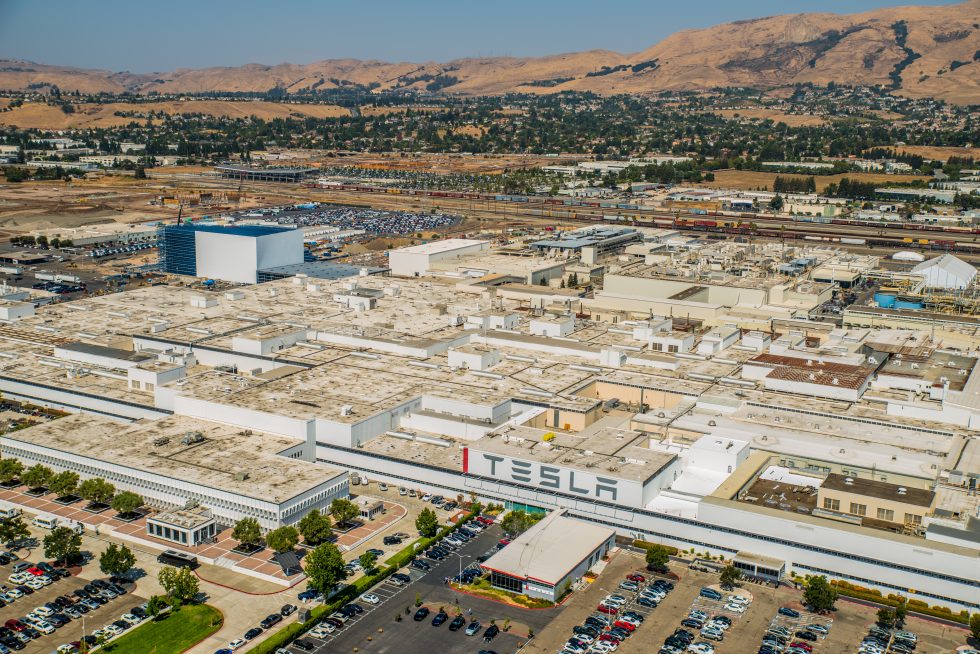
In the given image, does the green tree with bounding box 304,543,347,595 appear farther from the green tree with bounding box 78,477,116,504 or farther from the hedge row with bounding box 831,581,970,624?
the hedge row with bounding box 831,581,970,624

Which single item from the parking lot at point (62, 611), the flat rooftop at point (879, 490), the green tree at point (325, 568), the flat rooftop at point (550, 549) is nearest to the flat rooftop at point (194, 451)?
the green tree at point (325, 568)

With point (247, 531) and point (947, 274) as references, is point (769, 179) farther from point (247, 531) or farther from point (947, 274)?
point (247, 531)

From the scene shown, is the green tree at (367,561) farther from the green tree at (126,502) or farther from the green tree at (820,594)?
the green tree at (820,594)

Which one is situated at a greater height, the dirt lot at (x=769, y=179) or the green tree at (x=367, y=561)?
the dirt lot at (x=769, y=179)

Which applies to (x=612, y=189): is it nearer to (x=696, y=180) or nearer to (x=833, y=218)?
(x=696, y=180)

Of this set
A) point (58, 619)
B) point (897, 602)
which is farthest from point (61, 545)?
point (897, 602)

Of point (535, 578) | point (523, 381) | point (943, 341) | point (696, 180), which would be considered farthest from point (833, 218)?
point (535, 578)
